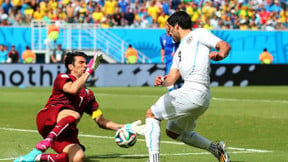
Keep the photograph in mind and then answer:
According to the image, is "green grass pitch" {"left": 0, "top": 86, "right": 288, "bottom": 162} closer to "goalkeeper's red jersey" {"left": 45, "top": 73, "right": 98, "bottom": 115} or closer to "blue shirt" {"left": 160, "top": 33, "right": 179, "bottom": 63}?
"goalkeeper's red jersey" {"left": 45, "top": 73, "right": 98, "bottom": 115}

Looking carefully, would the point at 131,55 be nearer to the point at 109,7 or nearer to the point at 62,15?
the point at 109,7

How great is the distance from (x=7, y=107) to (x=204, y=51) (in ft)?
40.5

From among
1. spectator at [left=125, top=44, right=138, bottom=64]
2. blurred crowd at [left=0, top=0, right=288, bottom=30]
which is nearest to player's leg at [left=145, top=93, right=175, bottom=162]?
blurred crowd at [left=0, top=0, right=288, bottom=30]

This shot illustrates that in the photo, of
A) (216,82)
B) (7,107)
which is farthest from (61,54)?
(7,107)

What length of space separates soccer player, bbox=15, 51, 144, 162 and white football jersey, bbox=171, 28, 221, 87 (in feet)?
3.19

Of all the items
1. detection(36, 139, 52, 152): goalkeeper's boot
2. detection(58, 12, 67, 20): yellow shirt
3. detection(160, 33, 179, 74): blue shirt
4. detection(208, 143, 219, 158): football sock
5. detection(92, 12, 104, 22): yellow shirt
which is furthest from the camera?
detection(92, 12, 104, 22): yellow shirt

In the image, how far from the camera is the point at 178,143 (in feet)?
40.0

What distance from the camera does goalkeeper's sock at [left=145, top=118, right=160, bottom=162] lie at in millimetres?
8531

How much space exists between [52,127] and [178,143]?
12.3ft

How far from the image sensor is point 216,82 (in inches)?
1407

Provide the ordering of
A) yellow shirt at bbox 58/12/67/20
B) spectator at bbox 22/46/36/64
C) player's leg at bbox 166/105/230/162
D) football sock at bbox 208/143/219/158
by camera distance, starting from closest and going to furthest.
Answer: player's leg at bbox 166/105/230/162 → football sock at bbox 208/143/219/158 → spectator at bbox 22/46/36/64 → yellow shirt at bbox 58/12/67/20

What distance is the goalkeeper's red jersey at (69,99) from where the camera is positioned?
29.3ft

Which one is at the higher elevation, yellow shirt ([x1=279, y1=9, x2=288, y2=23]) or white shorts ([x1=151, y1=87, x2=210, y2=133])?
white shorts ([x1=151, y1=87, x2=210, y2=133])

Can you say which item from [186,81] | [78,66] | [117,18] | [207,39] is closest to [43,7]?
[117,18]
